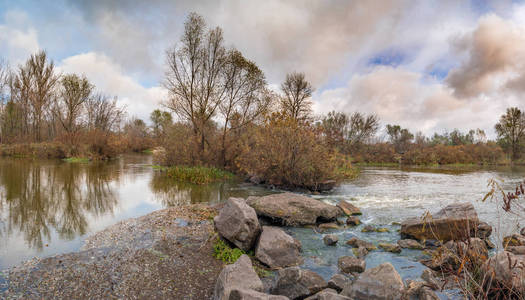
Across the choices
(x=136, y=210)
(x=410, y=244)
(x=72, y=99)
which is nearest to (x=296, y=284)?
(x=410, y=244)

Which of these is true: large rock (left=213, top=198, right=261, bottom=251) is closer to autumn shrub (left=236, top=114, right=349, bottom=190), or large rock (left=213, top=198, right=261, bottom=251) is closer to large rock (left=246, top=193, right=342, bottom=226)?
large rock (left=246, top=193, right=342, bottom=226)

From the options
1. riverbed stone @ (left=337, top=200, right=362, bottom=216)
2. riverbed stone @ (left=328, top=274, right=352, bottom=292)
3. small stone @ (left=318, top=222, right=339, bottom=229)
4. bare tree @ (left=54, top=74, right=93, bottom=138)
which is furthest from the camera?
bare tree @ (left=54, top=74, right=93, bottom=138)

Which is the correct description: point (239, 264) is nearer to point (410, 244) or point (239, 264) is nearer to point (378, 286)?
point (378, 286)

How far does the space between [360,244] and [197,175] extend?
11922 mm

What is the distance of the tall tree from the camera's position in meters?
41.1

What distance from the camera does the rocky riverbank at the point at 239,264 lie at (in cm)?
372

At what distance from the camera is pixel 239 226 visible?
18.3ft

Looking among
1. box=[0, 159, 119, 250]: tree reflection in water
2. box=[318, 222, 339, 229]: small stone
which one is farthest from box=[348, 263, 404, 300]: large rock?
box=[0, 159, 119, 250]: tree reflection in water

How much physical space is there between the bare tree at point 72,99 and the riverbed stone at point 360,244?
37814 mm

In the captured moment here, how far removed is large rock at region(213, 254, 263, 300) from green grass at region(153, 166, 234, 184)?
12028 mm

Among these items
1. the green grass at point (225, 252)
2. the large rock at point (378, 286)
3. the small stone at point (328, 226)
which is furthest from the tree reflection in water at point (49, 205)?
the small stone at point (328, 226)

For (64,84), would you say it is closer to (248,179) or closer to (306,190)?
(248,179)

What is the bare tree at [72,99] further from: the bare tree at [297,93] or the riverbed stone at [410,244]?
the riverbed stone at [410,244]

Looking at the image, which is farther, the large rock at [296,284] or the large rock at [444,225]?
the large rock at [444,225]
